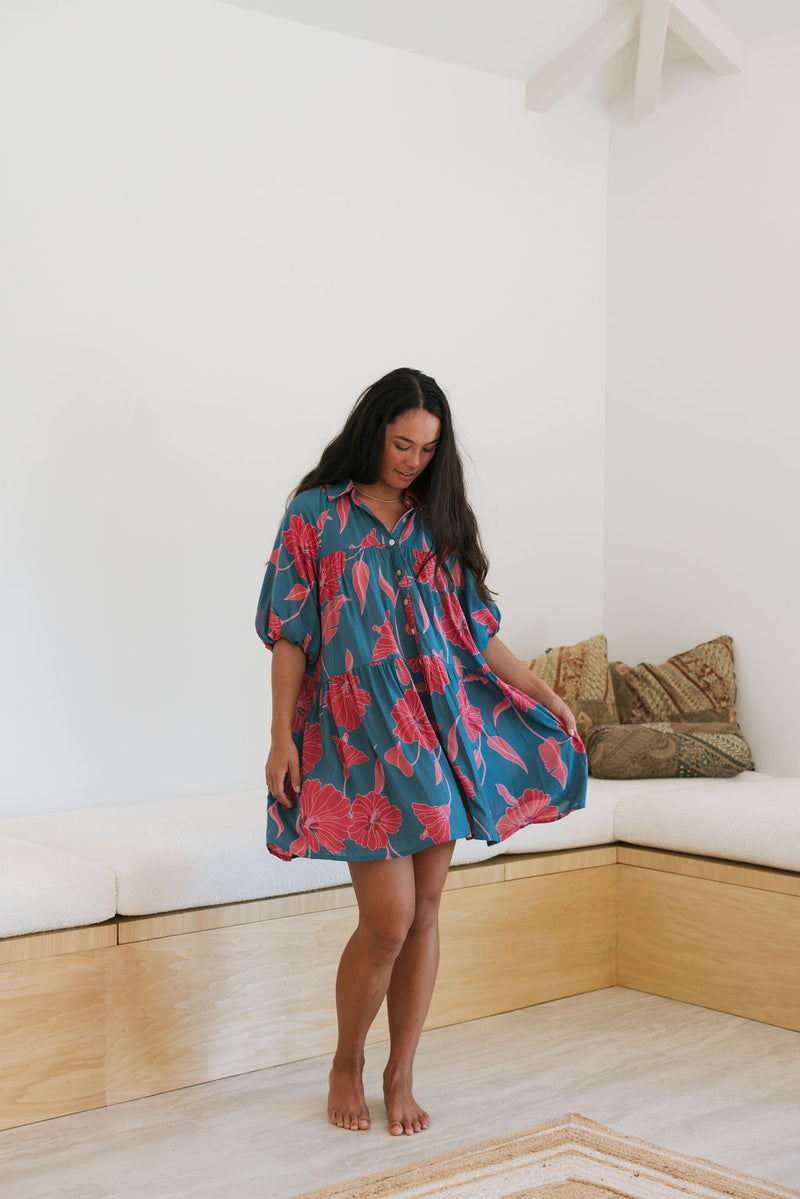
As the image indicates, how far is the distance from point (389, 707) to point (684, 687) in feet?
5.95

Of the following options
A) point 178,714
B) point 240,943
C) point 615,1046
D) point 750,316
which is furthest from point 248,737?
point 750,316

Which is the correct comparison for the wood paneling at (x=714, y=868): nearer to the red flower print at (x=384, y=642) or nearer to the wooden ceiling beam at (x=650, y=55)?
the red flower print at (x=384, y=642)

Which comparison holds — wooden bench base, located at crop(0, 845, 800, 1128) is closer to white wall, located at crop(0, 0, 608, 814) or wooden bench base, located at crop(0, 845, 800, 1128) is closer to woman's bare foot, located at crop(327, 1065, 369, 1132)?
woman's bare foot, located at crop(327, 1065, 369, 1132)

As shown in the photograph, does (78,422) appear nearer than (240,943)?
No

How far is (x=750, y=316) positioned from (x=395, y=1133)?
8.68ft

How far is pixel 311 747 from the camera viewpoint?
2.17m

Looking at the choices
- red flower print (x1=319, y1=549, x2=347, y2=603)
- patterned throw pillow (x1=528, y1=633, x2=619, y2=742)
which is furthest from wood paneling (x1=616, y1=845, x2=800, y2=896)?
red flower print (x1=319, y1=549, x2=347, y2=603)

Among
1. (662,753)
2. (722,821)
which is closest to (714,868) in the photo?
(722,821)

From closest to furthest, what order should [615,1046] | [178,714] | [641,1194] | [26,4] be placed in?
1. [641,1194]
2. [615,1046]
3. [26,4]
4. [178,714]

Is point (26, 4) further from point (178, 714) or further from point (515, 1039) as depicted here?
point (515, 1039)

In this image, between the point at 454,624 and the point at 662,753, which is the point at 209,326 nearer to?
the point at 454,624

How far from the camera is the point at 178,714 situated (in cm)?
322

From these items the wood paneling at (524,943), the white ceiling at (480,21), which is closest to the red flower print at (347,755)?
the wood paneling at (524,943)

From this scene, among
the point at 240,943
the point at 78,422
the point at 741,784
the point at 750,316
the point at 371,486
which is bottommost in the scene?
the point at 240,943
